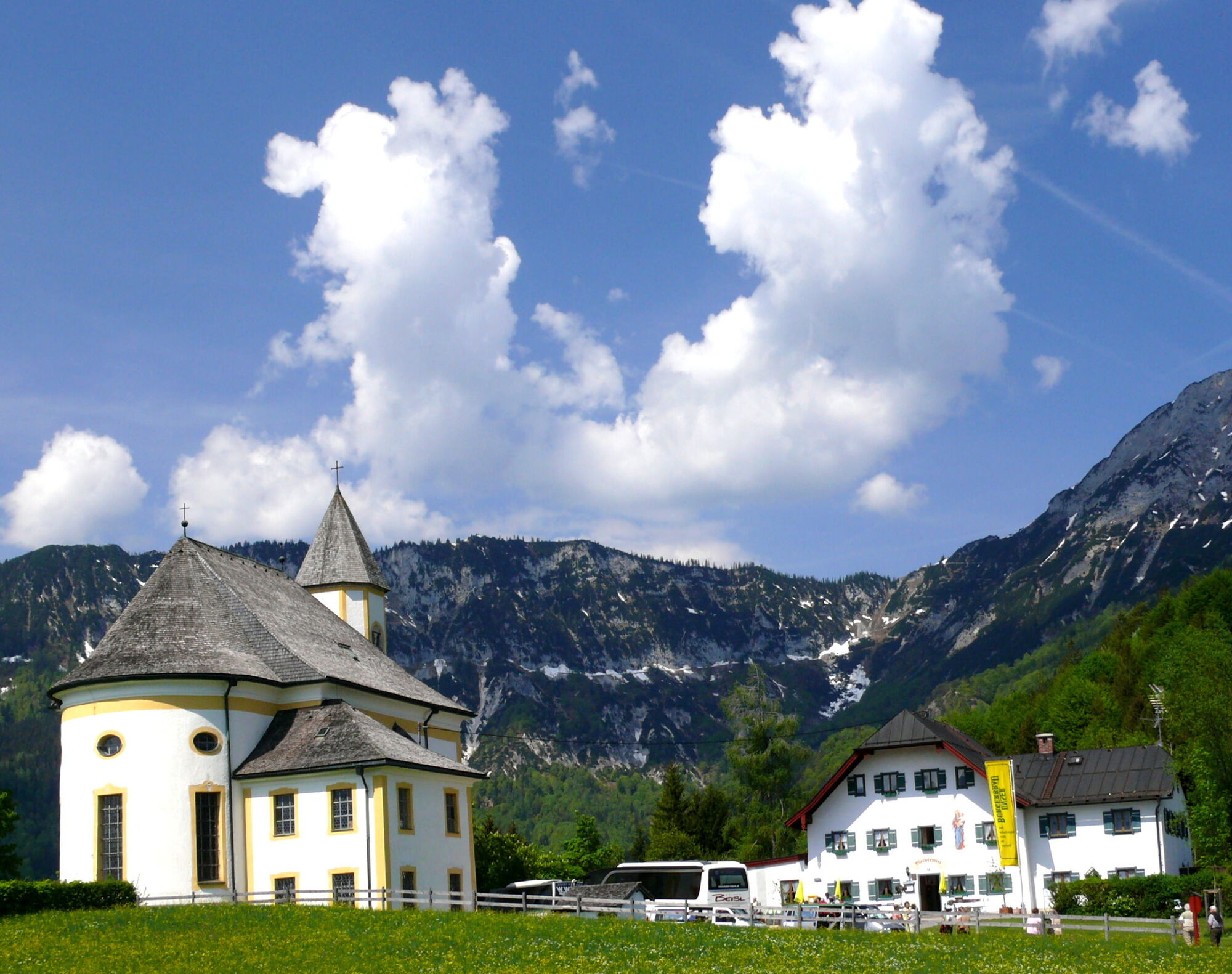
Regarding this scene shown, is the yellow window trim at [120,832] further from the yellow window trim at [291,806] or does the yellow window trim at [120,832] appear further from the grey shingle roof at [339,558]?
the grey shingle roof at [339,558]

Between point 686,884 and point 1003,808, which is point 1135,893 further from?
point 686,884

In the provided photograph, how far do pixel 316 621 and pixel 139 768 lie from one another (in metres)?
15.2

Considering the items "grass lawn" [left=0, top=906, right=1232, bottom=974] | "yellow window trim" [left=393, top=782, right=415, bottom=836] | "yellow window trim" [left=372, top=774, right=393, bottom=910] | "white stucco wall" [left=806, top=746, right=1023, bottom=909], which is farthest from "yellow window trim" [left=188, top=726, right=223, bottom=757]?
"white stucco wall" [left=806, top=746, right=1023, bottom=909]

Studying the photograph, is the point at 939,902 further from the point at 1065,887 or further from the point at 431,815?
the point at 431,815

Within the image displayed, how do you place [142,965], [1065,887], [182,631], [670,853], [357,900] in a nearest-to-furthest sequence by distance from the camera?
[142,965] → [357,900] → [182,631] → [1065,887] → [670,853]

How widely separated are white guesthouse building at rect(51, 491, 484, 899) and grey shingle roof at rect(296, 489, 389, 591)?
2240 cm

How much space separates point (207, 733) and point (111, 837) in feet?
14.4

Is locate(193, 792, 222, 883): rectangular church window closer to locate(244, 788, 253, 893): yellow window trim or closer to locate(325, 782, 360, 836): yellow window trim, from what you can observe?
locate(244, 788, 253, 893): yellow window trim

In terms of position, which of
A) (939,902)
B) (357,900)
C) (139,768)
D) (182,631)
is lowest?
(939,902)

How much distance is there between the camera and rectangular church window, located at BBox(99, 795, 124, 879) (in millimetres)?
42281

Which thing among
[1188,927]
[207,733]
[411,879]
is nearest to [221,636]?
[207,733]

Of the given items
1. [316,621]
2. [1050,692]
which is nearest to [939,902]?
[316,621]

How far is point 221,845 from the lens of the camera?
43281mm

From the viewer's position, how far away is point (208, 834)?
43.2 metres
